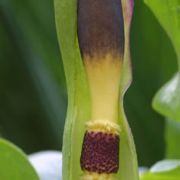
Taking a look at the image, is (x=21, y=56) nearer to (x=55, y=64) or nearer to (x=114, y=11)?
(x=55, y=64)

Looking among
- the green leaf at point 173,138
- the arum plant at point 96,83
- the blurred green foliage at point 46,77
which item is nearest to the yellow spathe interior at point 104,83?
the arum plant at point 96,83

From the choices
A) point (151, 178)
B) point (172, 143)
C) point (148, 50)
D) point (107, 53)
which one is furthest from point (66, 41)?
point (148, 50)

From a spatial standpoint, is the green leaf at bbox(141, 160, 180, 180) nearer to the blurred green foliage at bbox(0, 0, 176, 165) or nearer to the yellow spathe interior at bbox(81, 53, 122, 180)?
the yellow spathe interior at bbox(81, 53, 122, 180)

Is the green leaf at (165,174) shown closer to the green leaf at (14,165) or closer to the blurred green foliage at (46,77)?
the green leaf at (14,165)

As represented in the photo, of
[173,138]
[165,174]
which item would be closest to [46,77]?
[173,138]

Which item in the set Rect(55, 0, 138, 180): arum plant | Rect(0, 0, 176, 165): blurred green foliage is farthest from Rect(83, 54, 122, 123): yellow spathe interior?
Rect(0, 0, 176, 165): blurred green foliage

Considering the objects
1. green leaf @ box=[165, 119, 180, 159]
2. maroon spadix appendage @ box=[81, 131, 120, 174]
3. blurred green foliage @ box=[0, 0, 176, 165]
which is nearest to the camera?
maroon spadix appendage @ box=[81, 131, 120, 174]

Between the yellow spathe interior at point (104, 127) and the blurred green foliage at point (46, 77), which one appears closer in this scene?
the yellow spathe interior at point (104, 127)
